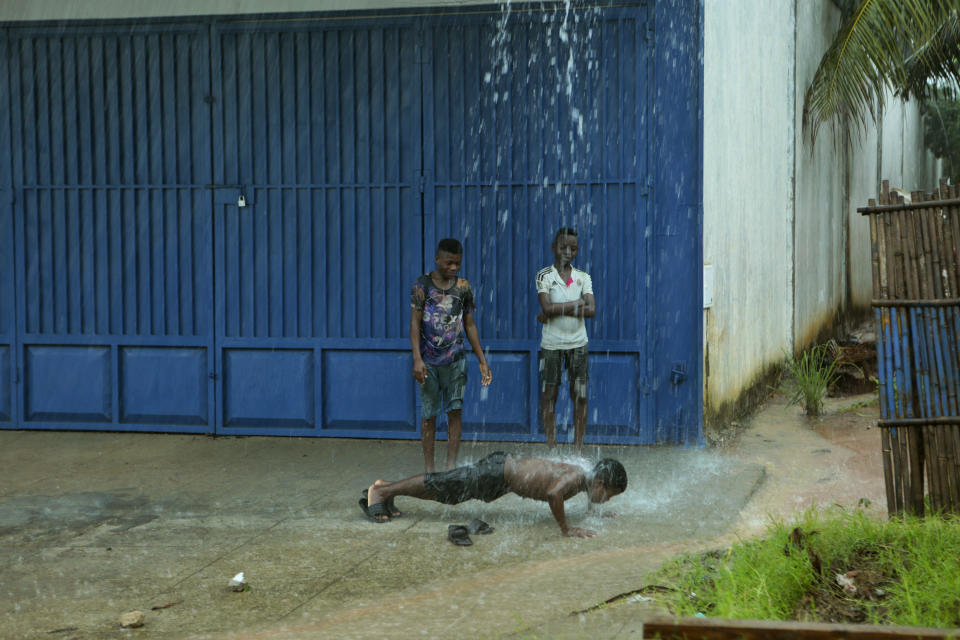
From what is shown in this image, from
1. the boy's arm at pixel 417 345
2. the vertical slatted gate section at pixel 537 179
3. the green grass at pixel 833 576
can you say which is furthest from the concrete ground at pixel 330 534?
the boy's arm at pixel 417 345

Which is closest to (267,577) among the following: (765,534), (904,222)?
(765,534)

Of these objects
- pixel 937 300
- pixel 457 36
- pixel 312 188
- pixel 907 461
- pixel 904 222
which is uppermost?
pixel 457 36

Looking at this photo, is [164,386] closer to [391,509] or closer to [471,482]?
[391,509]

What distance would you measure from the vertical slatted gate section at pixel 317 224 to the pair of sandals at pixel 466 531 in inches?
106

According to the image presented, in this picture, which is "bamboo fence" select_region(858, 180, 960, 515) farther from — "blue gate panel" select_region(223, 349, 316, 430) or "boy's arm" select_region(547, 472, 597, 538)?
"blue gate panel" select_region(223, 349, 316, 430)

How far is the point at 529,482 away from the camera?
584 cm

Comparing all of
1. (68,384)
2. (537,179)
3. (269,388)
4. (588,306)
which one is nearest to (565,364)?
(588,306)

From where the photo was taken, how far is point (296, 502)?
22.2 feet

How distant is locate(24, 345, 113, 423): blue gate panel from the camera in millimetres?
9062

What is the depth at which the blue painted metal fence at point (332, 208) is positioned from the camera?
8.21 metres

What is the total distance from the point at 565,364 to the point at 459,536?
215 cm

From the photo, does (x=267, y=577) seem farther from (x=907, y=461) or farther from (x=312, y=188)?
(x=312, y=188)

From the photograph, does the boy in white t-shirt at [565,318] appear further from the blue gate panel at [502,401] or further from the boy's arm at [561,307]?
the blue gate panel at [502,401]

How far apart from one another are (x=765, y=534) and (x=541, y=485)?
1.17m
